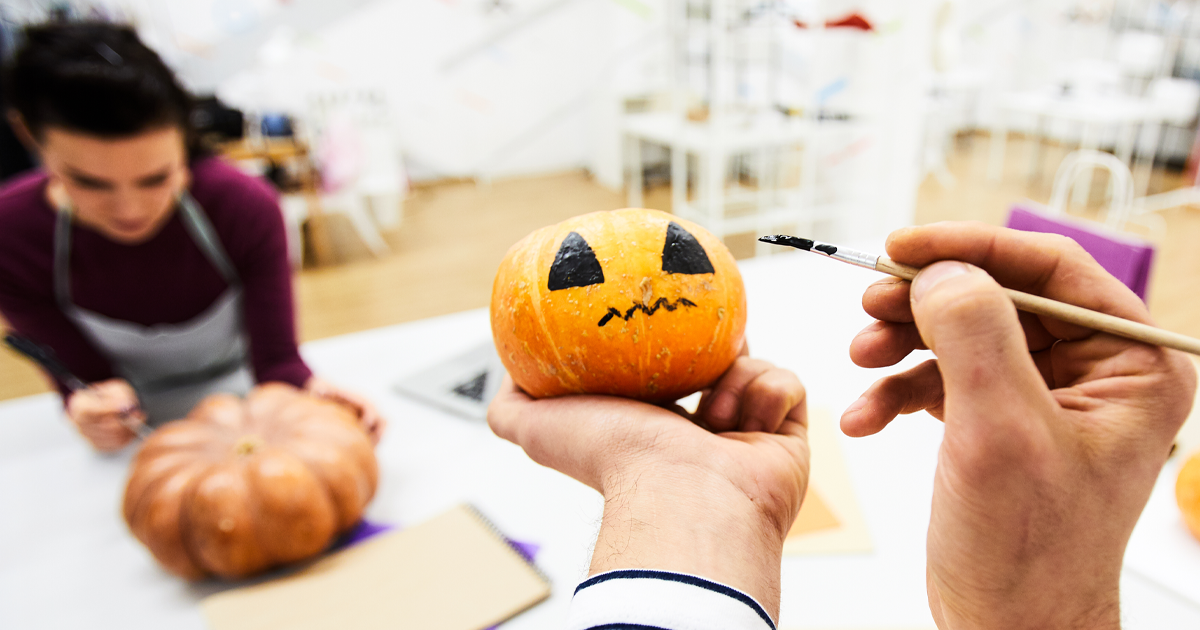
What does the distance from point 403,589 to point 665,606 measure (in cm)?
55

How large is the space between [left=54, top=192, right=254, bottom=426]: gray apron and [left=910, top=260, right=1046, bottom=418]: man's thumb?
63.3 inches

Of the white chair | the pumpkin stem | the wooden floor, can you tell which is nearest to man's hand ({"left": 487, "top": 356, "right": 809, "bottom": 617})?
the pumpkin stem

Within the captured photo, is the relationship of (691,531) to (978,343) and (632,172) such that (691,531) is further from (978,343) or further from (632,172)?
(632,172)

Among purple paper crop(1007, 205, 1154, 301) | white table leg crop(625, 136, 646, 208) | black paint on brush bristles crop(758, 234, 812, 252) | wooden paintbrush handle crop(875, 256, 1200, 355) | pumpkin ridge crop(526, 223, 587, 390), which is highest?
black paint on brush bristles crop(758, 234, 812, 252)

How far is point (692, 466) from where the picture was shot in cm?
62

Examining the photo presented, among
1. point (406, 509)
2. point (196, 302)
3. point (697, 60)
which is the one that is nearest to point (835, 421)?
point (406, 509)

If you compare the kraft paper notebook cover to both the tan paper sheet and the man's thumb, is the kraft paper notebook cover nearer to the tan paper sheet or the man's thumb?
the tan paper sheet

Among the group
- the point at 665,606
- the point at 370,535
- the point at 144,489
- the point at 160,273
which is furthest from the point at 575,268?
the point at 160,273

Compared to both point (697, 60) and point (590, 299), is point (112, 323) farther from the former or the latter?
point (697, 60)

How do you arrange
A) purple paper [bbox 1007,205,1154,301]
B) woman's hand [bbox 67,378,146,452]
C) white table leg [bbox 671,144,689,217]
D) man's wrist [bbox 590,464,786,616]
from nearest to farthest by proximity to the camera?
man's wrist [bbox 590,464,786,616], woman's hand [bbox 67,378,146,452], purple paper [bbox 1007,205,1154,301], white table leg [bbox 671,144,689,217]

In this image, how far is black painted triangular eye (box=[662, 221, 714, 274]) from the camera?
0.70 meters

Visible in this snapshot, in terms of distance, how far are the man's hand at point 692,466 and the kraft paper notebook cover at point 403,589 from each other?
273 millimetres

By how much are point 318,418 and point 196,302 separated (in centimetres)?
92

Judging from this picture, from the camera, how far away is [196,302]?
175cm
